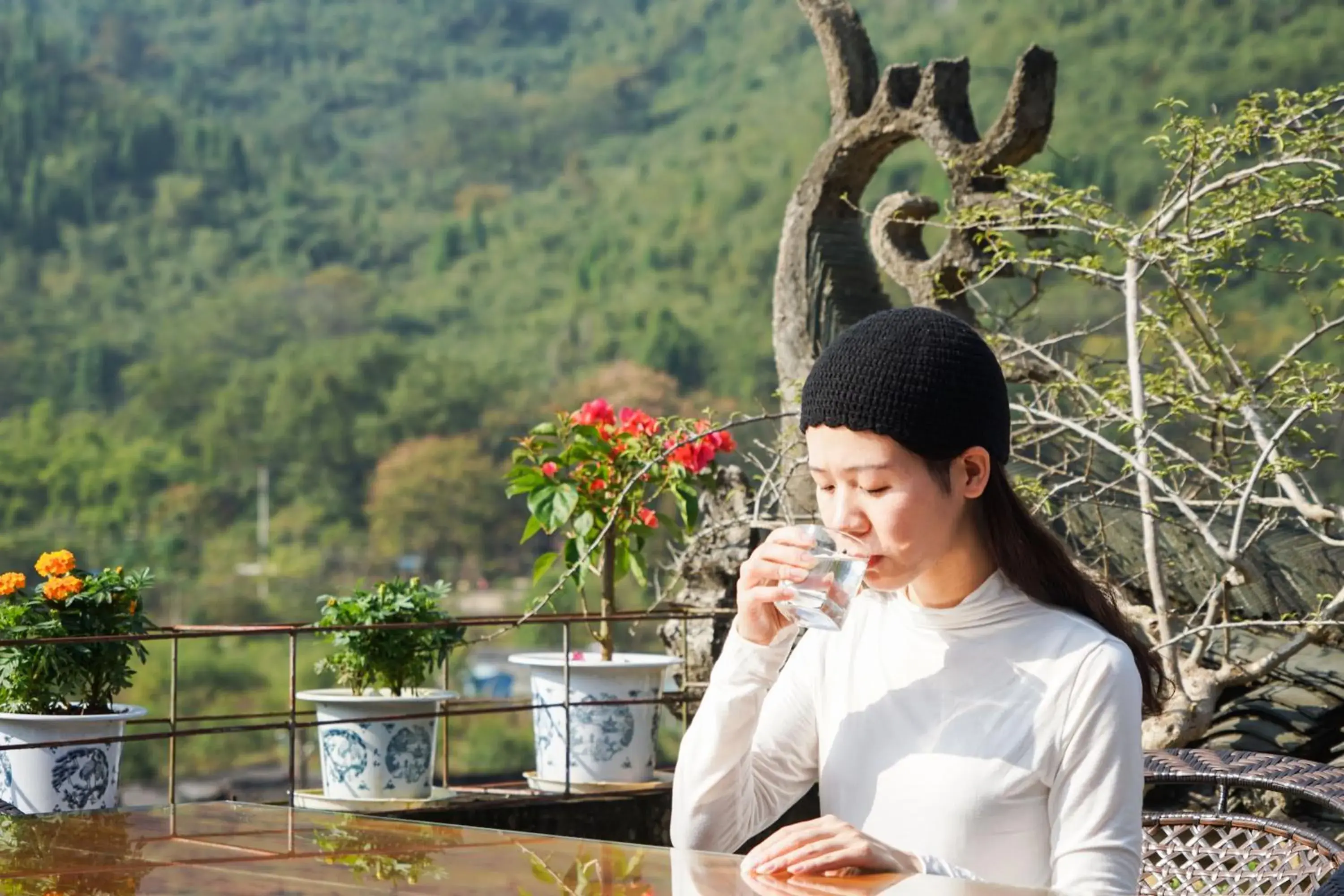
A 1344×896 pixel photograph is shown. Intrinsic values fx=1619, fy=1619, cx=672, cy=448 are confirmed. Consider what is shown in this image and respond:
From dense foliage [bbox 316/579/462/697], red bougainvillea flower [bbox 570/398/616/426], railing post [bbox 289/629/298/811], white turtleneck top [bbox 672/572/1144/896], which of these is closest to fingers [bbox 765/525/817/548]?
white turtleneck top [bbox 672/572/1144/896]

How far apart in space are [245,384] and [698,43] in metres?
17.2

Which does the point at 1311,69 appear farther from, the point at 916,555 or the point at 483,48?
the point at 916,555

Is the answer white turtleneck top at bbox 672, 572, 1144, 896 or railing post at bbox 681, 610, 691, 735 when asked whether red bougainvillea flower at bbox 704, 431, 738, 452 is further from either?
white turtleneck top at bbox 672, 572, 1144, 896

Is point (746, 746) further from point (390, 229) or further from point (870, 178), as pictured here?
point (390, 229)

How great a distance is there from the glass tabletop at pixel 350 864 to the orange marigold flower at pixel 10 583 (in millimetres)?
1873

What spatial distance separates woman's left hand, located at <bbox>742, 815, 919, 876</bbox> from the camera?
121 cm

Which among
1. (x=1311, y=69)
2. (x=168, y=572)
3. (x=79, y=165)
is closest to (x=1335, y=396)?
(x=1311, y=69)

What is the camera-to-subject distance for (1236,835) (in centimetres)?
179

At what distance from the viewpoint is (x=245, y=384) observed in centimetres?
4447

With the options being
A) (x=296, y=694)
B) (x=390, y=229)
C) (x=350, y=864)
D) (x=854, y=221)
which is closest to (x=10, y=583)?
(x=296, y=694)

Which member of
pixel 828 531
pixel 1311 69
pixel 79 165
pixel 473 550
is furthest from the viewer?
pixel 79 165

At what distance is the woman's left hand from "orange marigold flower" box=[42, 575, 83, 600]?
2.34 m

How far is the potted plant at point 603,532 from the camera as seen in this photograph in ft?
12.6

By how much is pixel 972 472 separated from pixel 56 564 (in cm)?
241
